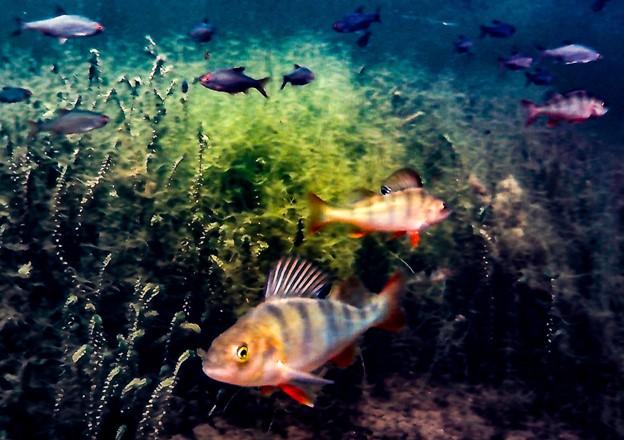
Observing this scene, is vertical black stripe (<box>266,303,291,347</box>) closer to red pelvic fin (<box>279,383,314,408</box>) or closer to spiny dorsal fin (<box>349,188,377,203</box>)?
red pelvic fin (<box>279,383,314,408</box>)

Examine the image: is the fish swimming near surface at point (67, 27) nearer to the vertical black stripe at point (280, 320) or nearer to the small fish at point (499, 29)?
the vertical black stripe at point (280, 320)

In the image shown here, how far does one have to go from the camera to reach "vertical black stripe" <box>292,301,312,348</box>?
2.24 m

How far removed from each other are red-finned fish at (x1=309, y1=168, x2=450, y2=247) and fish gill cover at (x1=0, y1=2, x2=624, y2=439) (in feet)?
4.49

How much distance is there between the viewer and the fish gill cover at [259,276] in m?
3.71

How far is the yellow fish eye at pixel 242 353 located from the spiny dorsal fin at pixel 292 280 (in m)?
0.36

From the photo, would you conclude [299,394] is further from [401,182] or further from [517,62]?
[517,62]

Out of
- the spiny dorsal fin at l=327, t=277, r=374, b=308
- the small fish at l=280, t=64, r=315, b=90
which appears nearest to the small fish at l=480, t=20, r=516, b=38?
the small fish at l=280, t=64, r=315, b=90

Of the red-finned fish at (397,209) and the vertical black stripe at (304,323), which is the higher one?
the red-finned fish at (397,209)

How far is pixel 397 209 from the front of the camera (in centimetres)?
315

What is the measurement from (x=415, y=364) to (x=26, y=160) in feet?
13.6

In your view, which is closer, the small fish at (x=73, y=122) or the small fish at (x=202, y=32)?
the small fish at (x=73, y=122)

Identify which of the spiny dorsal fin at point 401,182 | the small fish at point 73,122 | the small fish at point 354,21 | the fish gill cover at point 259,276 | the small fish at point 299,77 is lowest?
the fish gill cover at point 259,276

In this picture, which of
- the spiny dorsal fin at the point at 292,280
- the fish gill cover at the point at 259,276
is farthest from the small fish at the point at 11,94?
the spiny dorsal fin at the point at 292,280

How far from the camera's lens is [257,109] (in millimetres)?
6727
